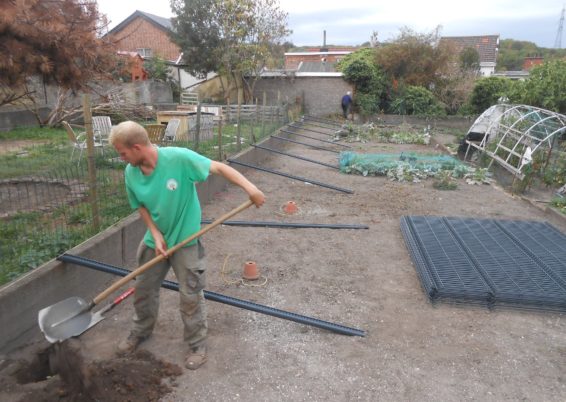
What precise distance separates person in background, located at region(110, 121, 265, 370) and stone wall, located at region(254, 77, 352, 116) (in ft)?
71.9

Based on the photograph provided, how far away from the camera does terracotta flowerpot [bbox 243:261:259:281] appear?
14.6 ft

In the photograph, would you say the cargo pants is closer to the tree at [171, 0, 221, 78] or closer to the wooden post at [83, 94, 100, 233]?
the wooden post at [83, 94, 100, 233]

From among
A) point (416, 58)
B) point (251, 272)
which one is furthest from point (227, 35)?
point (251, 272)

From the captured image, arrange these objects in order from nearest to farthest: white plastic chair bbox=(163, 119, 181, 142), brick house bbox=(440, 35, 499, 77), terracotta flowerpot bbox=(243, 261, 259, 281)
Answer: terracotta flowerpot bbox=(243, 261, 259, 281) < white plastic chair bbox=(163, 119, 181, 142) < brick house bbox=(440, 35, 499, 77)

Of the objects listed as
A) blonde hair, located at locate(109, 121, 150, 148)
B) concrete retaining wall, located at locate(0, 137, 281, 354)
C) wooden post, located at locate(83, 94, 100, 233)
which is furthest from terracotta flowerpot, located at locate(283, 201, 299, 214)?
blonde hair, located at locate(109, 121, 150, 148)

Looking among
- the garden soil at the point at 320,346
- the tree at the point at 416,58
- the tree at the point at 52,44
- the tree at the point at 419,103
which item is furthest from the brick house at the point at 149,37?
the garden soil at the point at 320,346

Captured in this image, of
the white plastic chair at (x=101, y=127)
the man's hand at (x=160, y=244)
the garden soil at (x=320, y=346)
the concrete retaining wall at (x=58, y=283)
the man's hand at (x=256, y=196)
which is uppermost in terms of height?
the man's hand at (x=256, y=196)

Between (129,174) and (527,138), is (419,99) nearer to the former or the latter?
(527,138)

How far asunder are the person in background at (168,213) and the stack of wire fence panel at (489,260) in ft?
7.87

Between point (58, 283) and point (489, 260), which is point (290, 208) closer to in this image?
point (489, 260)

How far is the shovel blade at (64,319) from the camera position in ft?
9.21

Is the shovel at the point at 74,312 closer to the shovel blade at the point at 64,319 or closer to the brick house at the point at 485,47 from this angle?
the shovel blade at the point at 64,319

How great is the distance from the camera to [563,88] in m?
13.4

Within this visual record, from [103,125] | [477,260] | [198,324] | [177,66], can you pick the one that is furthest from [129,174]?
[177,66]
